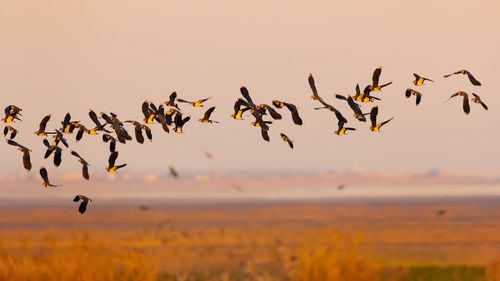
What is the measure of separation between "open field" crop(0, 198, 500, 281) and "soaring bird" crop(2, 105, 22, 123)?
9.23m

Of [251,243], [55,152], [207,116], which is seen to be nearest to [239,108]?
[207,116]

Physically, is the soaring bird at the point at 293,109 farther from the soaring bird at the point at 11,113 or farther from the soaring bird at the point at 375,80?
the soaring bird at the point at 11,113

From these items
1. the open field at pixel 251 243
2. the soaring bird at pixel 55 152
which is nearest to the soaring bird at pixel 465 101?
the soaring bird at pixel 55 152

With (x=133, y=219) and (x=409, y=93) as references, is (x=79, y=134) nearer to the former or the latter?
(x=409, y=93)

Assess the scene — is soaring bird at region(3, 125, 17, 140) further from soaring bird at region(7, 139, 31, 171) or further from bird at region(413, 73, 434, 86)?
bird at region(413, 73, 434, 86)

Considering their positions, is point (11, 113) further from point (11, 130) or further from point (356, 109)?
point (356, 109)

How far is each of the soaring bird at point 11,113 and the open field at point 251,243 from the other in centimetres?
923

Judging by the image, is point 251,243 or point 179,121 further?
point 251,243

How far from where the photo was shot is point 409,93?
12.9m

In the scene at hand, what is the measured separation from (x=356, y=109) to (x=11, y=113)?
4.70m

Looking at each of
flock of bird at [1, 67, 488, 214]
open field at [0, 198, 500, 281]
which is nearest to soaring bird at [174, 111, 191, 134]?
flock of bird at [1, 67, 488, 214]

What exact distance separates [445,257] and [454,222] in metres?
26.4

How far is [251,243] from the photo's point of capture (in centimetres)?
4350

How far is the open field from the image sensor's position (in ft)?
73.7
